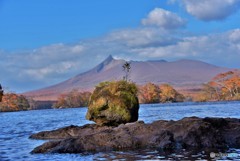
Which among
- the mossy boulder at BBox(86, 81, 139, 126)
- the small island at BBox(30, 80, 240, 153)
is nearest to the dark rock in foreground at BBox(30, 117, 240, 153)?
the small island at BBox(30, 80, 240, 153)

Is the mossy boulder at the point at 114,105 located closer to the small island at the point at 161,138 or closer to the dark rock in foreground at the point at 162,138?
the small island at the point at 161,138

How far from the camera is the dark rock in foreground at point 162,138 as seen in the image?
30.1 metres

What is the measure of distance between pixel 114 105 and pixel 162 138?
16132 mm

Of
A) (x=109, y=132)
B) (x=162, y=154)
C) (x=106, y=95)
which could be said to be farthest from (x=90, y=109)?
(x=162, y=154)

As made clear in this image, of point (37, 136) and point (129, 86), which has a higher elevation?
point (129, 86)

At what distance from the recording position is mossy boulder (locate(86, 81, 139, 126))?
46531mm

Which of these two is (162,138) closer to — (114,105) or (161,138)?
(161,138)

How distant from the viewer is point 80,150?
1210 inches

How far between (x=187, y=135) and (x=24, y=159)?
1125cm

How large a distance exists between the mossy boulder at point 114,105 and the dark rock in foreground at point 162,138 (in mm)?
12407

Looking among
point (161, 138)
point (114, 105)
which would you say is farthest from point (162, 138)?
point (114, 105)

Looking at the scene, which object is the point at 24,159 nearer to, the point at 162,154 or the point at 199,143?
the point at 162,154

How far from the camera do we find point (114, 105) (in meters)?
46.6

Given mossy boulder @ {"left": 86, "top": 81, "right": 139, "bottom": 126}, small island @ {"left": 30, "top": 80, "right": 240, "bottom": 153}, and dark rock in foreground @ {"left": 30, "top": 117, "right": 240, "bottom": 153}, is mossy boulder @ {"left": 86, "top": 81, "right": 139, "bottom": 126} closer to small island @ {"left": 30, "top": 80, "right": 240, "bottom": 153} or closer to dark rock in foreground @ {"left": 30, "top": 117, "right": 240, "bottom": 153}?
small island @ {"left": 30, "top": 80, "right": 240, "bottom": 153}
